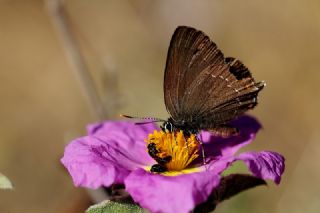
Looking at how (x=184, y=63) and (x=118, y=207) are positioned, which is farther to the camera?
(x=184, y=63)

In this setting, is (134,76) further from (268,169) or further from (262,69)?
(268,169)

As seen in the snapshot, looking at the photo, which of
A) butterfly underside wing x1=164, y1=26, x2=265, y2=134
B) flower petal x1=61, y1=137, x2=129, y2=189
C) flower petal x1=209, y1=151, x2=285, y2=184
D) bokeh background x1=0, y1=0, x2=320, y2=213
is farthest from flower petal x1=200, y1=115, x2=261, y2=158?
bokeh background x1=0, y1=0, x2=320, y2=213

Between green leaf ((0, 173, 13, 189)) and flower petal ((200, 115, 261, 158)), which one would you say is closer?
green leaf ((0, 173, 13, 189))

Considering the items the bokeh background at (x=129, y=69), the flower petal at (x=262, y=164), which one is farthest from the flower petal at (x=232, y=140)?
the bokeh background at (x=129, y=69)

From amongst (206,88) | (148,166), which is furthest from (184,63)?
(148,166)

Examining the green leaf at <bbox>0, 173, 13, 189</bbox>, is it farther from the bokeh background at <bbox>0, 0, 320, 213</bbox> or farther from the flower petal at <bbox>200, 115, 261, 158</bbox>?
the bokeh background at <bbox>0, 0, 320, 213</bbox>

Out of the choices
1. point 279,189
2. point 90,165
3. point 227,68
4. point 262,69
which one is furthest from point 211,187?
point 262,69

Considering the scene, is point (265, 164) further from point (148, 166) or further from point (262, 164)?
point (148, 166)
